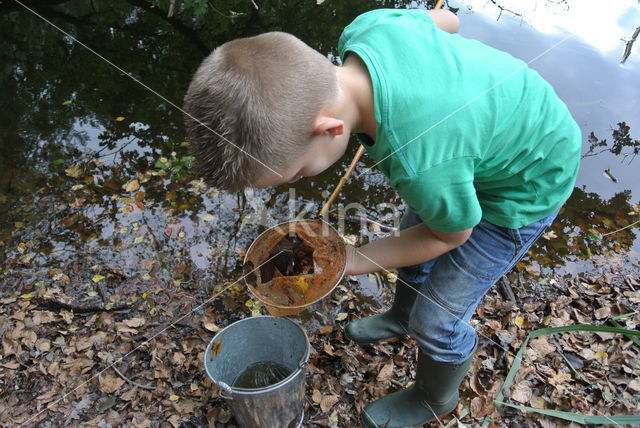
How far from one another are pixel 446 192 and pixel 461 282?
1.94 ft

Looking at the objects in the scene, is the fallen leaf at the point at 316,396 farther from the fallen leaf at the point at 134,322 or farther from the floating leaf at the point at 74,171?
the floating leaf at the point at 74,171

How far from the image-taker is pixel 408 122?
1.35 meters

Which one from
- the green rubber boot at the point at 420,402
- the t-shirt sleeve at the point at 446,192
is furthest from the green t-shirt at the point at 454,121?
the green rubber boot at the point at 420,402

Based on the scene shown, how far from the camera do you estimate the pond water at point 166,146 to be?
3.08m

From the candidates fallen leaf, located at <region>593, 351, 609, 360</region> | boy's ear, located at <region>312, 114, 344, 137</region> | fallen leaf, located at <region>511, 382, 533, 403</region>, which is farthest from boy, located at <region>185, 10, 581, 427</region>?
fallen leaf, located at <region>593, 351, 609, 360</region>

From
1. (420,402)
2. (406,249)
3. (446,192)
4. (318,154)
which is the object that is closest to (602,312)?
(420,402)

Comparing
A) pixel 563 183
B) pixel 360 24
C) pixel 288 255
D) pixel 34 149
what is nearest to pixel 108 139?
pixel 34 149

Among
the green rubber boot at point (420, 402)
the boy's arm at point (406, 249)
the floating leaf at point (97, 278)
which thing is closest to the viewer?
the boy's arm at point (406, 249)

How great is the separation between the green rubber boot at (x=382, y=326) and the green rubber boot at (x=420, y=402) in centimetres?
35

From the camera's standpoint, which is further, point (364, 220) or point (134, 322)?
point (364, 220)

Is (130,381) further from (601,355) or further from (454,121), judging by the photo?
(601,355)

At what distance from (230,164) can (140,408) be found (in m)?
1.64

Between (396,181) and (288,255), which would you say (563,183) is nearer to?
(396,181)

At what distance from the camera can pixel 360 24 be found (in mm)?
1622
